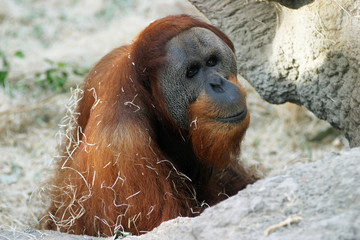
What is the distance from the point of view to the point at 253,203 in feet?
7.17

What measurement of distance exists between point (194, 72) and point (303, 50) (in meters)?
0.84

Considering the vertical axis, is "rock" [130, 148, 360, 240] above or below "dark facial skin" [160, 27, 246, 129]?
below

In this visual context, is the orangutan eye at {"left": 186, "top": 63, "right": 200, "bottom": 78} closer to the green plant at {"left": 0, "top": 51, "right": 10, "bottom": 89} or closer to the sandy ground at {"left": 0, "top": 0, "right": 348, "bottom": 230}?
the sandy ground at {"left": 0, "top": 0, "right": 348, "bottom": 230}

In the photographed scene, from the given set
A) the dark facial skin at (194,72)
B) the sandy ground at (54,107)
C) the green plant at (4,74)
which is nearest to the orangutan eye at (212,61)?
the dark facial skin at (194,72)

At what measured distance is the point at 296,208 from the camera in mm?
2094

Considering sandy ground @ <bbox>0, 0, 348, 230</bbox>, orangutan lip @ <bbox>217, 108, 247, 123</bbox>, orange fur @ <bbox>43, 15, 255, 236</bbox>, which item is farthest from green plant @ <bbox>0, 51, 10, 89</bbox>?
orangutan lip @ <bbox>217, 108, 247, 123</bbox>

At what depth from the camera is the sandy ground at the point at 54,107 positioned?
191 inches

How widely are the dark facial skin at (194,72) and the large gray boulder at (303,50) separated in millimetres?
558

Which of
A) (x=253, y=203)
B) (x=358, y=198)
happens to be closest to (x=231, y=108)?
(x=253, y=203)

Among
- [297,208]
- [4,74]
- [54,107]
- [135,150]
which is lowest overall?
[54,107]

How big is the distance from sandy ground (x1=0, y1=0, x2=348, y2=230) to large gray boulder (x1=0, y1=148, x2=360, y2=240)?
850mm

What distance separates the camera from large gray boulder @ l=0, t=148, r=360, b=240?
193 centimetres

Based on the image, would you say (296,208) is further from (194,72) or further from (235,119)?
(194,72)

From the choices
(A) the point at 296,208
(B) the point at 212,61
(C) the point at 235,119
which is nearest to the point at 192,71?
(B) the point at 212,61
